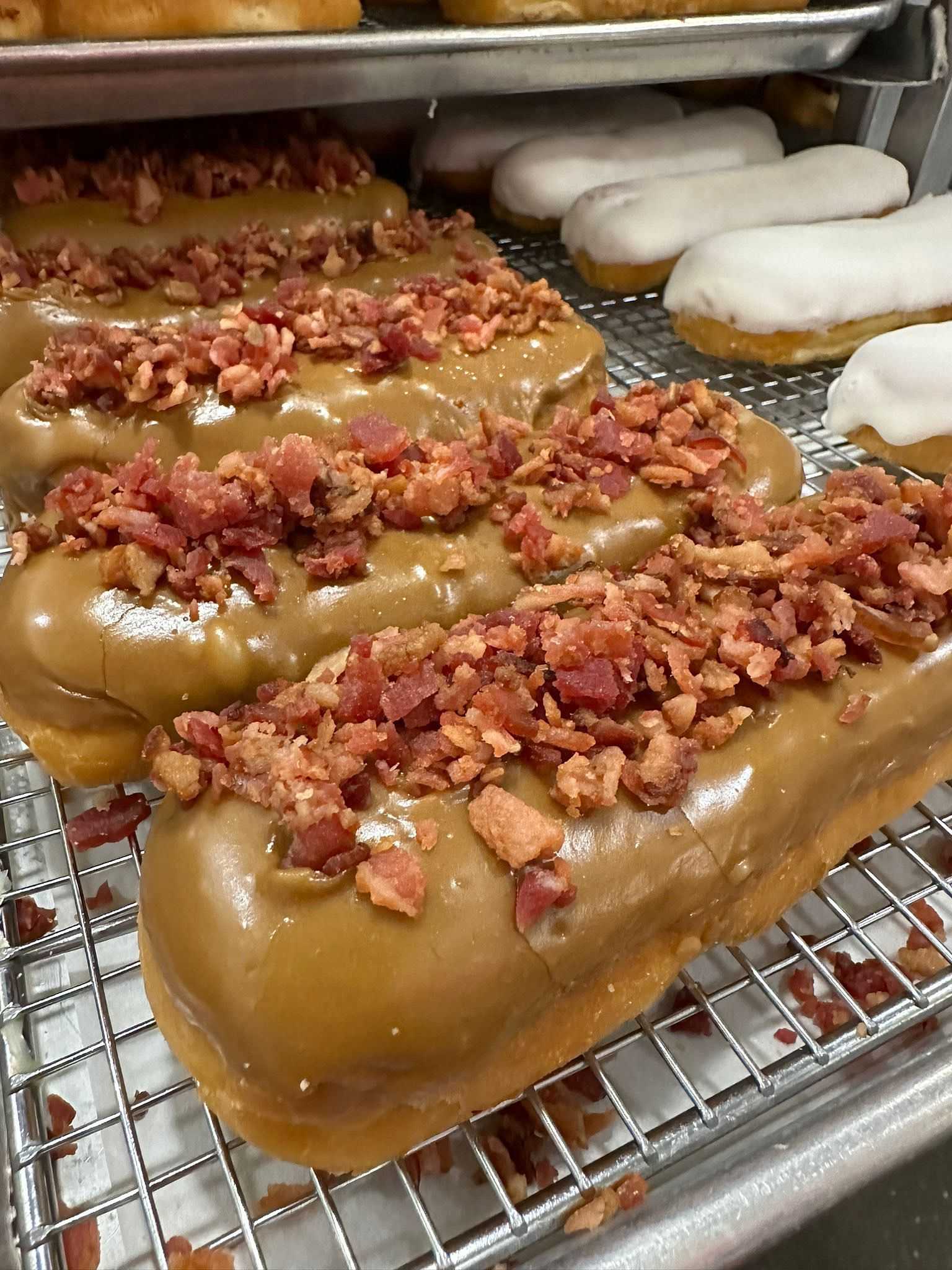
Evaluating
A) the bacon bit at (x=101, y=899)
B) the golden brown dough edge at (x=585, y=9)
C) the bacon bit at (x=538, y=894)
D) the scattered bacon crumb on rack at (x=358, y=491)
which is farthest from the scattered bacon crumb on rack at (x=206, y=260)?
the bacon bit at (x=538, y=894)

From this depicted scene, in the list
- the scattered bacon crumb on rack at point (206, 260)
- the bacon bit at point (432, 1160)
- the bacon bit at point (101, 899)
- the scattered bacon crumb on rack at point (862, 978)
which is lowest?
the bacon bit at point (432, 1160)

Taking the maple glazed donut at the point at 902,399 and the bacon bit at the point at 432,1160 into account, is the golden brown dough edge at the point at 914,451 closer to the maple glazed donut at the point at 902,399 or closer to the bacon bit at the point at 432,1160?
the maple glazed donut at the point at 902,399

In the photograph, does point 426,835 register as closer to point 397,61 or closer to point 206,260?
point 206,260

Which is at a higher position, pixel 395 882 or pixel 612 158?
pixel 612 158

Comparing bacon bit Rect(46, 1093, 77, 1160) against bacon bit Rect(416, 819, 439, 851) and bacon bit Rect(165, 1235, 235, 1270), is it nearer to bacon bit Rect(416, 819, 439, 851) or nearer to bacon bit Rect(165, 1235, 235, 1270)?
bacon bit Rect(165, 1235, 235, 1270)

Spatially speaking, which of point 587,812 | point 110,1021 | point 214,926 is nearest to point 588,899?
point 587,812

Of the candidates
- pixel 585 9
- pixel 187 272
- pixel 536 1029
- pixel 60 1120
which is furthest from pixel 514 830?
pixel 585 9
